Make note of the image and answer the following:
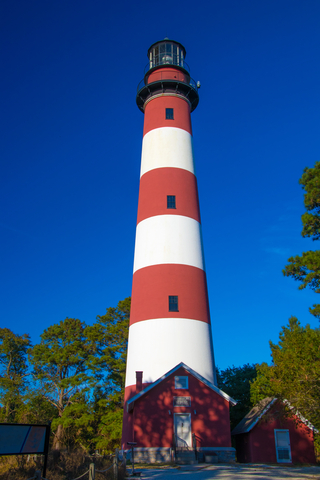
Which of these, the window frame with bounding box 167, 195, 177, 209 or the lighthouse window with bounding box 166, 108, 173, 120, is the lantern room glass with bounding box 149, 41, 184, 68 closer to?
the lighthouse window with bounding box 166, 108, 173, 120

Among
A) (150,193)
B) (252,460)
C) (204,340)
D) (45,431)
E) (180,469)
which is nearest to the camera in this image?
(45,431)

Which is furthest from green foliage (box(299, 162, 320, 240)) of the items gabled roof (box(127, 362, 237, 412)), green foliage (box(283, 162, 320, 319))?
gabled roof (box(127, 362, 237, 412))

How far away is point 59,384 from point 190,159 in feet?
65.2

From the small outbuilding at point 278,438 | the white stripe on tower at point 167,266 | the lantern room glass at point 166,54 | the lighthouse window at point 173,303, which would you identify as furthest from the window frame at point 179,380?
the lantern room glass at point 166,54

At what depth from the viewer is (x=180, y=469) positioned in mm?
14398

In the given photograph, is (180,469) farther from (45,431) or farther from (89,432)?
(89,432)

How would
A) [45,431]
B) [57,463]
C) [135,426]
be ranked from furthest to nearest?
[135,426] < [57,463] < [45,431]

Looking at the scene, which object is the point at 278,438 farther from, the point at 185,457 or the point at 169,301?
the point at 169,301

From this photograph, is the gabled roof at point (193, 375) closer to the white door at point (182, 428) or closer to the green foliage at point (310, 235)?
the white door at point (182, 428)

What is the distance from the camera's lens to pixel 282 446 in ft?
63.0

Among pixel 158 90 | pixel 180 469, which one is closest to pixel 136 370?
pixel 180 469

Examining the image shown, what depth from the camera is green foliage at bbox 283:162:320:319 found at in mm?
14436

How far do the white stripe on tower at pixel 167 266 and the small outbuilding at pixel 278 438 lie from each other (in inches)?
119

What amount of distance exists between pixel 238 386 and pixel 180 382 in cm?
1213
